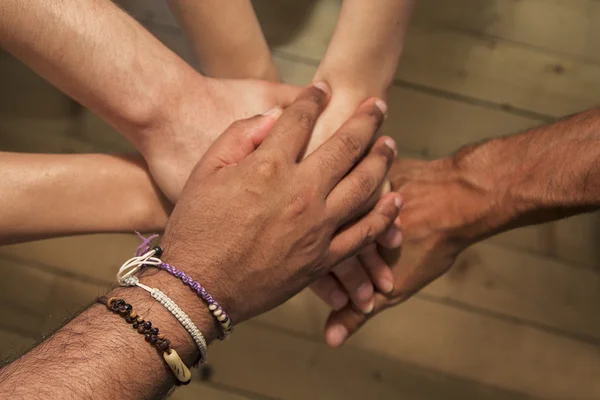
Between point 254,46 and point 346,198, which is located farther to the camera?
point 254,46

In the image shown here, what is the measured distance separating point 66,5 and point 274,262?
50 centimetres

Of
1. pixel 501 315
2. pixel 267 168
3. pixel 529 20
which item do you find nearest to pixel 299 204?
pixel 267 168

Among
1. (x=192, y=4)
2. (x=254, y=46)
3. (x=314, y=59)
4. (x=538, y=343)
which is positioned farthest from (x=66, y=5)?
(x=538, y=343)

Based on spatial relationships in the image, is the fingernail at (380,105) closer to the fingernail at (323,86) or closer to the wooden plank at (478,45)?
the fingernail at (323,86)

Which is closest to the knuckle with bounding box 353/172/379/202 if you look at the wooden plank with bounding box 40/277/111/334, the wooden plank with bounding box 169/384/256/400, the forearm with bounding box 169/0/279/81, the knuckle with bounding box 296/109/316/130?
the knuckle with bounding box 296/109/316/130

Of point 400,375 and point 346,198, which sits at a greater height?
point 346,198

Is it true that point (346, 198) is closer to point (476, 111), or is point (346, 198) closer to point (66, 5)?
point (66, 5)

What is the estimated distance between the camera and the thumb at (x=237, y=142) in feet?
2.63

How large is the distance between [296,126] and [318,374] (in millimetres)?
628

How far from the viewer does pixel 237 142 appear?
32.1 inches

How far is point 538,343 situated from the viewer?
121cm

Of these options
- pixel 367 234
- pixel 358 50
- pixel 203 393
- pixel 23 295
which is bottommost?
pixel 203 393

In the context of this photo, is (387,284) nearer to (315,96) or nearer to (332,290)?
(332,290)

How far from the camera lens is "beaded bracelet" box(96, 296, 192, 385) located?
0.64 m
